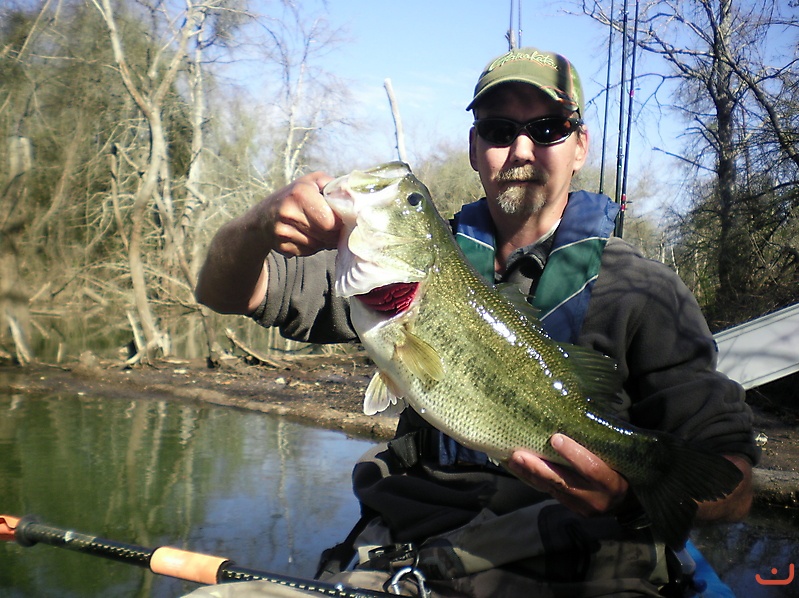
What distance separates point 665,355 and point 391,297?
107 centimetres

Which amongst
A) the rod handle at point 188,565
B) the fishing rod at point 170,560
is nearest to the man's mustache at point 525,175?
the fishing rod at point 170,560

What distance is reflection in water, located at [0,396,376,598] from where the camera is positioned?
433 cm

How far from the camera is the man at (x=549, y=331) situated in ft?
7.19

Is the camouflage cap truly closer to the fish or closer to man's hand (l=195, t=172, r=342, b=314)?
the fish

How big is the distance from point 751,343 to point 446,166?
25135 millimetres

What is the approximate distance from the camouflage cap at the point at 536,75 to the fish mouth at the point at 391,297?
114cm

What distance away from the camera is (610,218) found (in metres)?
2.77

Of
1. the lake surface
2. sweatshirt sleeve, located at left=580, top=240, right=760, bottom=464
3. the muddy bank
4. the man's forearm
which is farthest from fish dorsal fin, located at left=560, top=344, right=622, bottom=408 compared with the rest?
the muddy bank

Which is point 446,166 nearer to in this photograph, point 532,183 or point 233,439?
point 233,439

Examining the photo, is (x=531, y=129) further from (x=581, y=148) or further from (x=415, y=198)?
(x=415, y=198)

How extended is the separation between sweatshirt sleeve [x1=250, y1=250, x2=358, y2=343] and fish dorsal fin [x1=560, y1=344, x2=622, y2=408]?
1.02 m

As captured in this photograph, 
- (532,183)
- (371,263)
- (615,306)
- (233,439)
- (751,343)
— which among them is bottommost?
(233,439)

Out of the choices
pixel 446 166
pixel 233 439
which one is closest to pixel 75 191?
pixel 233 439

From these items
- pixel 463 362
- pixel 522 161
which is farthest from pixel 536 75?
pixel 463 362
